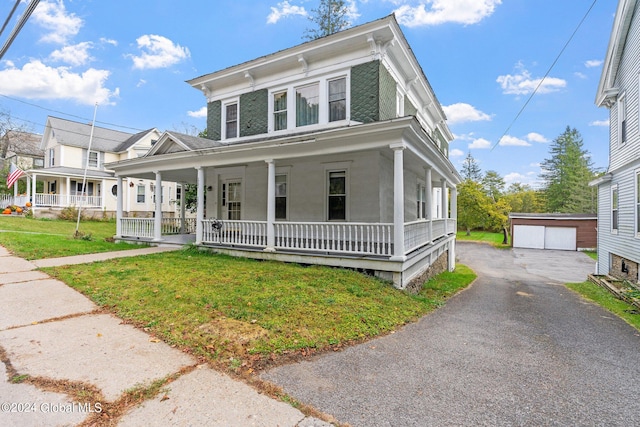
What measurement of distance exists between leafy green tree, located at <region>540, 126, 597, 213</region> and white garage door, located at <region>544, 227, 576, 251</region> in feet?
54.1

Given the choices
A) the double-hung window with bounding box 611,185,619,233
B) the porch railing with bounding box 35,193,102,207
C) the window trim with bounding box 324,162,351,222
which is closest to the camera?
the window trim with bounding box 324,162,351,222

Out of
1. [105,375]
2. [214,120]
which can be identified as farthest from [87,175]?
[105,375]

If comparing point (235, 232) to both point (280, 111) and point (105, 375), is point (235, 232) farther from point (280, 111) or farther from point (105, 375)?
point (105, 375)

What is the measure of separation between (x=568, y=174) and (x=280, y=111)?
5023 centimetres

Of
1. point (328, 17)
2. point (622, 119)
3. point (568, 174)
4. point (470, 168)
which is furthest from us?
point (470, 168)

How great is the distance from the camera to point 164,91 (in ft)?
85.8

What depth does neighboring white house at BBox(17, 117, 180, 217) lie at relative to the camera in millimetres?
24094

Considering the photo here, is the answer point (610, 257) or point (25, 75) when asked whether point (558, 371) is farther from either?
point (25, 75)

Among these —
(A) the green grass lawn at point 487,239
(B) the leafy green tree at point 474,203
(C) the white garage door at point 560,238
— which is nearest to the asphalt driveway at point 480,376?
(C) the white garage door at point 560,238

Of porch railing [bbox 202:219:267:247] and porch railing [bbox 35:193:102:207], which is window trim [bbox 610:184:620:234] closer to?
porch railing [bbox 202:219:267:247]

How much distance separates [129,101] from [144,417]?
33996mm

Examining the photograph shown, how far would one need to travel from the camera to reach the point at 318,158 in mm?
10055

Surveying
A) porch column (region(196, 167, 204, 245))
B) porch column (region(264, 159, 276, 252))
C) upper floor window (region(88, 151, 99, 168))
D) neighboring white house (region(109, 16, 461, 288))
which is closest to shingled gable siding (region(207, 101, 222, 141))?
neighboring white house (region(109, 16, 461, 288))

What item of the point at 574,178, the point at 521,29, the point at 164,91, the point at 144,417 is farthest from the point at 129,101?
the point at 574,178
